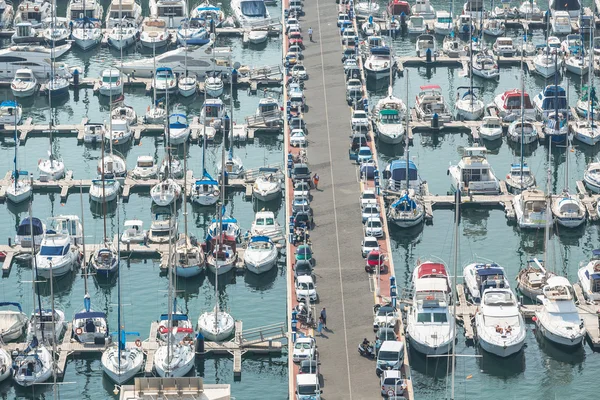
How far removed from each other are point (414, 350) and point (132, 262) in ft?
81.4

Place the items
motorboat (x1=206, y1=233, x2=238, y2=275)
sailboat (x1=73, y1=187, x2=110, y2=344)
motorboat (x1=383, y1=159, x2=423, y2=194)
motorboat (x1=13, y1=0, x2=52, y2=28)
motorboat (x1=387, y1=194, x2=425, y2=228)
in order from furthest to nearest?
motorboat (x1=13, y1=0, x2=52, y2=28), motorboat (x1=383, y1=159, x2=423, y2=194), motorboat (x1=387, y1=194, x2=425, y2=228), motorboat (x1=206, y1=233, x2=238, y2=275), sailboat (x1=73, y1=187, x2=110, y2=344)

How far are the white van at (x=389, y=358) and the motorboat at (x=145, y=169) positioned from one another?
124 ft

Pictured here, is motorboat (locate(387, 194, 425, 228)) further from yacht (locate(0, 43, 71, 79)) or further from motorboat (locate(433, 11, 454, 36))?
motorboat (locate(433, 11, 454, 36))

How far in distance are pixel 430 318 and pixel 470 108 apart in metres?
44.8

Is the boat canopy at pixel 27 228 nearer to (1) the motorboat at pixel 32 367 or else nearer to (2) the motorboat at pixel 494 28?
(1) the motorboat at pixel 32 367

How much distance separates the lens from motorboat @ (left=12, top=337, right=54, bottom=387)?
12069 centimetres

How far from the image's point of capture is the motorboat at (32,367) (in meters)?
121

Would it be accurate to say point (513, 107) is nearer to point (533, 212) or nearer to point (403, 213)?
point (533, 212)

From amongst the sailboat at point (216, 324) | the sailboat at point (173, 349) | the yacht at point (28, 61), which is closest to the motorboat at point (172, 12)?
the yacht at point (28, 61)

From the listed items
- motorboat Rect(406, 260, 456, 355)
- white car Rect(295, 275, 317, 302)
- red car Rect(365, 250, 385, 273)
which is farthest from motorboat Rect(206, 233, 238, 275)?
motorboat Rect(406, 260, 456, 355)

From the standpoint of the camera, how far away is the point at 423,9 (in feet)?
637

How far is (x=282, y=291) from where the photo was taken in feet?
442

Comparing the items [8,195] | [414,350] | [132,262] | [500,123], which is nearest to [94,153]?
[8,195]

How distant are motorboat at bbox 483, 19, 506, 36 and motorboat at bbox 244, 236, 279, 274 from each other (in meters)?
57.4
